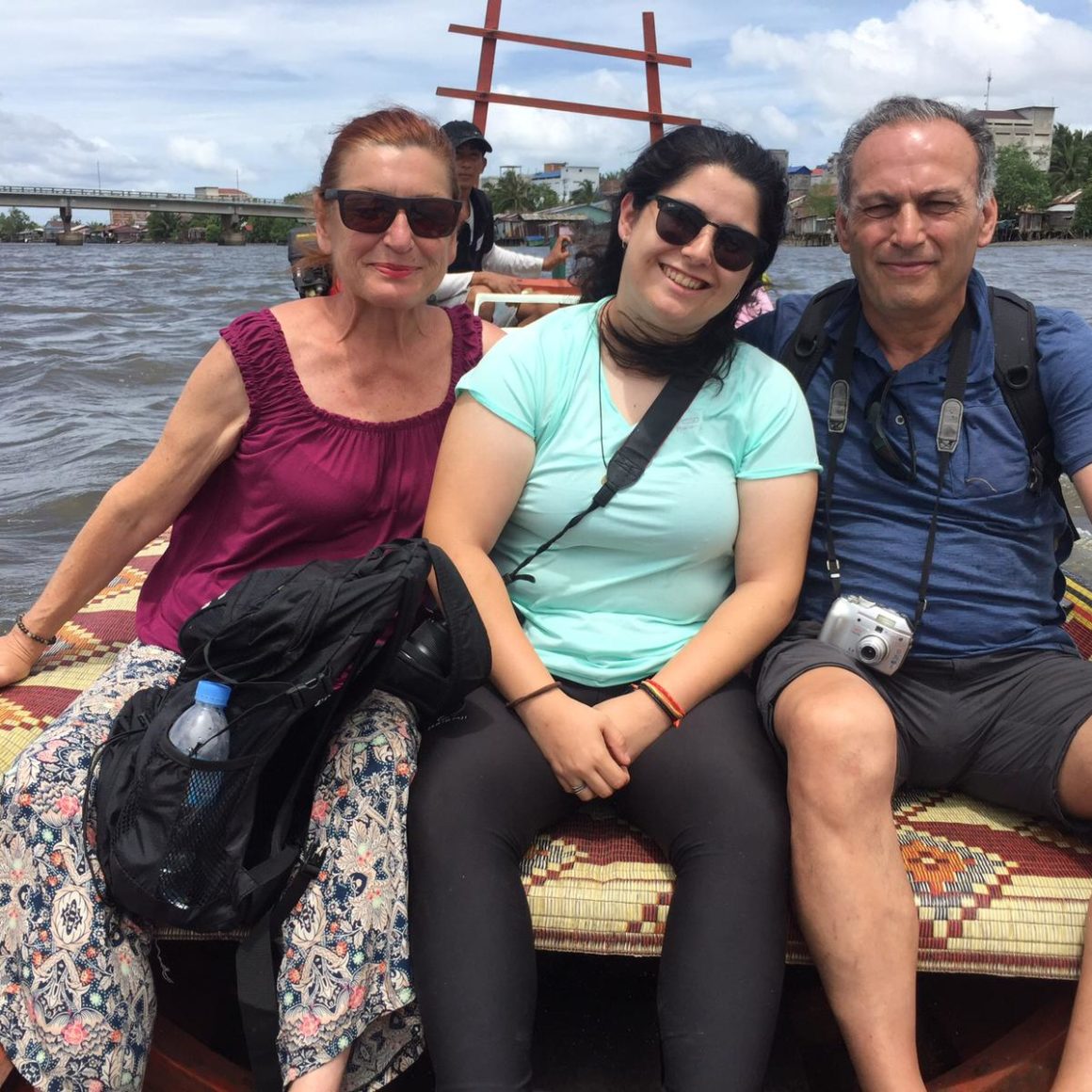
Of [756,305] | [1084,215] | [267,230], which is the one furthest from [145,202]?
[756,305]

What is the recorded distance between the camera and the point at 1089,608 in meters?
2.96

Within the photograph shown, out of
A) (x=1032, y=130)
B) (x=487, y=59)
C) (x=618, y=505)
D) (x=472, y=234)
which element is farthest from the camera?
(x=1032, y=130)

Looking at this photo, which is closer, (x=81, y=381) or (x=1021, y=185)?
(x=81, y=381)

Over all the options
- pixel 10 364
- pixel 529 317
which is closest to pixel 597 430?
pixel 529 317

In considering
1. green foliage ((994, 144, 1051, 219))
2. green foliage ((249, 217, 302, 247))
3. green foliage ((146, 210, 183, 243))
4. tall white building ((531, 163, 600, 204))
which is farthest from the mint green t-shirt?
green foliage ((146, 210, 183, 243))

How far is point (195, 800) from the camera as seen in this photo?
168 centimetres

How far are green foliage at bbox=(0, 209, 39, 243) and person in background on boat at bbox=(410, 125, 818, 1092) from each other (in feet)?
396

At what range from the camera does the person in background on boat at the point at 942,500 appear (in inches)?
83.5

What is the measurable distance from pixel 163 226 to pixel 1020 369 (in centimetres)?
11450

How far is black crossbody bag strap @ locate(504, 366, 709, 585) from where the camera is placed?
6.85 feet

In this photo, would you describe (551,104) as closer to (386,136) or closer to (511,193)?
(386,136)

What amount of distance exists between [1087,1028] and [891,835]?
16.0 inches

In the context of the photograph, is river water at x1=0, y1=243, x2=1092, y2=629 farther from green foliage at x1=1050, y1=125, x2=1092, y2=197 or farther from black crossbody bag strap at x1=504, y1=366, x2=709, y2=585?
green foliage at x1=1050, y1=125, x2=1092, y2=197

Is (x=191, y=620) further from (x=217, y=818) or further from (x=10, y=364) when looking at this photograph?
(x=10, y=364)
